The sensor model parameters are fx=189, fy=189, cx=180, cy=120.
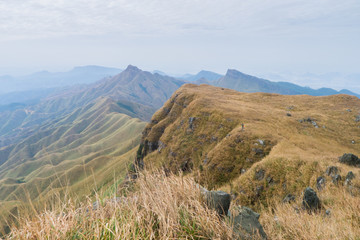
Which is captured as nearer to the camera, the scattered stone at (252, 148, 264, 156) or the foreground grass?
the foreground grass

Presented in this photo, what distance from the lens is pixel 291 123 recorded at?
48.6 meters

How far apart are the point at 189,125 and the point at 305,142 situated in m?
39.0

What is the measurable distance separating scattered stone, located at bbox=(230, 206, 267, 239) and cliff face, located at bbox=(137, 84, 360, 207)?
1568 millimetres

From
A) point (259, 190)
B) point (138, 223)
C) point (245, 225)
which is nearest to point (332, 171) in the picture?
point (259, 190)

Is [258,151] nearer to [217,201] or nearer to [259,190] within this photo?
[259,190]

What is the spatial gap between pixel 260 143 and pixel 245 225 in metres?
35.5

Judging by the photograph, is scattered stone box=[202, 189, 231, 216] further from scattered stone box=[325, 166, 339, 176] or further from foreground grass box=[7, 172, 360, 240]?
scattered stone box=[325, 166, 339, 176]

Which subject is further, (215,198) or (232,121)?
(232,121)

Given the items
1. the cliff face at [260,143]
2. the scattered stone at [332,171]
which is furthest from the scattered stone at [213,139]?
the scattered stone at [332,171]

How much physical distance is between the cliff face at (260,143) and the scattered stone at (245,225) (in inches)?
61.7

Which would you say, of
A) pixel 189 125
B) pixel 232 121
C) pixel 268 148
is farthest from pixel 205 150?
pixel 268 148

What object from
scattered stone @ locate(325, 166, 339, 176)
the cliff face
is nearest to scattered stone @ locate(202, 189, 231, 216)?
the cliff face

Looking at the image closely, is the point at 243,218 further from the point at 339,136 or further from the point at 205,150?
the point at 339,136

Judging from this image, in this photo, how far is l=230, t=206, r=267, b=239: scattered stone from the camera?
14.3ft
